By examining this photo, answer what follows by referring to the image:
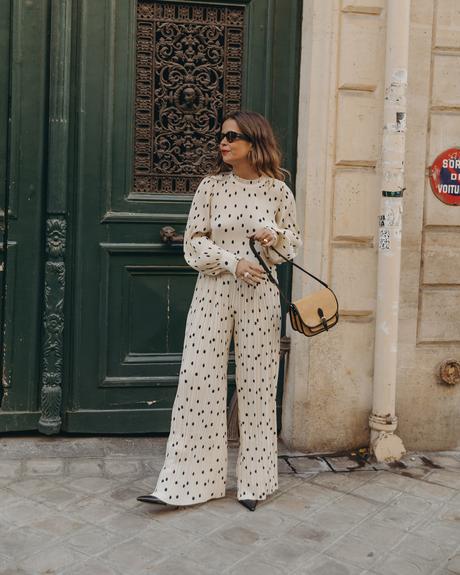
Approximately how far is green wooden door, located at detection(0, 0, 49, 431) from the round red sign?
7.39 feet

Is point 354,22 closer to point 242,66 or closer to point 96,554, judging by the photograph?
point 242,66

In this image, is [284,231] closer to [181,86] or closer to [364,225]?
[364,225]

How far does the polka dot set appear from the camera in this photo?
429 centimetres

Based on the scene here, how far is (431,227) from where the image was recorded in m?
5.35

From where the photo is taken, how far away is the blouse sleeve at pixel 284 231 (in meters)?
4.27

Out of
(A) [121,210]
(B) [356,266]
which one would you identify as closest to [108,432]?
(A) [121,210]

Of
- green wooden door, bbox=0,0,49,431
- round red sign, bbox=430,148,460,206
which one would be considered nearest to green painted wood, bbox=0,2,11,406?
green wooden door, bbox=0,0,49,431

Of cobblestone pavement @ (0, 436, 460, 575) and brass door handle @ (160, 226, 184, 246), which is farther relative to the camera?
brass door handle @ (160, 226, 184, 246)

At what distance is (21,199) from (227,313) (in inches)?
61.5

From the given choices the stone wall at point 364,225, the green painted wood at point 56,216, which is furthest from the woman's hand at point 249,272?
the green painted wood at point 56,216

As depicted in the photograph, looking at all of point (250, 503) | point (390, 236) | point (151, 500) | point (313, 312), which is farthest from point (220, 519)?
point (390, 236)

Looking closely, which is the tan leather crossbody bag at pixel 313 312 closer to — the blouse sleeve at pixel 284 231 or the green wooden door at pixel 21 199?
the blouse sleeve at pixel 284 231

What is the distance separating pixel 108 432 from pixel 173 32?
2339 mm

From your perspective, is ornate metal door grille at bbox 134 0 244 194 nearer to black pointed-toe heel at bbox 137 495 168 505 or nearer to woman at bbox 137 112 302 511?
woman at bbox 137 112 302 511
